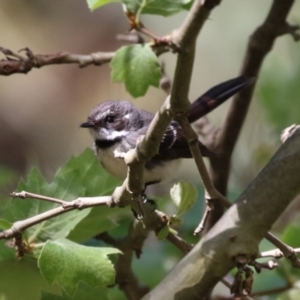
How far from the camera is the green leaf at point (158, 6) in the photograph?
92 centimetres

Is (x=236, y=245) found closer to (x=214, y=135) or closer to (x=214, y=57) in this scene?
(x=214, y=135)

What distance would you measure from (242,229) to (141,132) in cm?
80

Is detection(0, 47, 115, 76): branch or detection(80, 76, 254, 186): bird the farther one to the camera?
detection(80, 76, 254, 186): bird

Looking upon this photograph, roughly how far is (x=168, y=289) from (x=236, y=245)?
0.41 feet

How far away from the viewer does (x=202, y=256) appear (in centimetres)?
88

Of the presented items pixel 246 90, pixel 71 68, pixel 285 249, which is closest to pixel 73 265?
pixel 285 249

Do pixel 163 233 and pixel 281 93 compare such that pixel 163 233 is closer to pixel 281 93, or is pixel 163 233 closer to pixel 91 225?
pixel 91 225

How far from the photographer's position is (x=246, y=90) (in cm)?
138

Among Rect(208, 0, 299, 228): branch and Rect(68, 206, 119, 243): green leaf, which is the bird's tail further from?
Rect(68, 206, 119, 243): green leaf

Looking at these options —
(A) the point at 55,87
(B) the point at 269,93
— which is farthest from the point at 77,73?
(B) the point at 269,93

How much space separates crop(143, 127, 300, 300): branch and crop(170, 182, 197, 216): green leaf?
3.0 inches

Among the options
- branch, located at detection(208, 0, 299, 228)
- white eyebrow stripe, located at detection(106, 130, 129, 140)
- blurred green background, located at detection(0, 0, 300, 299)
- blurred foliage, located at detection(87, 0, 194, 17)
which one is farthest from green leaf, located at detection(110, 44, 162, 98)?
blurred green background, located at detection(0, 0, 300, 299)

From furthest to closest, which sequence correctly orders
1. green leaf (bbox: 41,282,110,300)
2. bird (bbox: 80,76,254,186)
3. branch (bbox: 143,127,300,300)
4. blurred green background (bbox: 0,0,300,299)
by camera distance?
1. blurred green background (bbox: 0,0,300,299)
2. bird (bbox: 80,76,254,186)
3. green leaf (bbox: 41,282,110,300)
4. branch (bbox: 143,127,300,300)

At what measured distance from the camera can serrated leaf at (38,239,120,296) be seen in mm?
857
